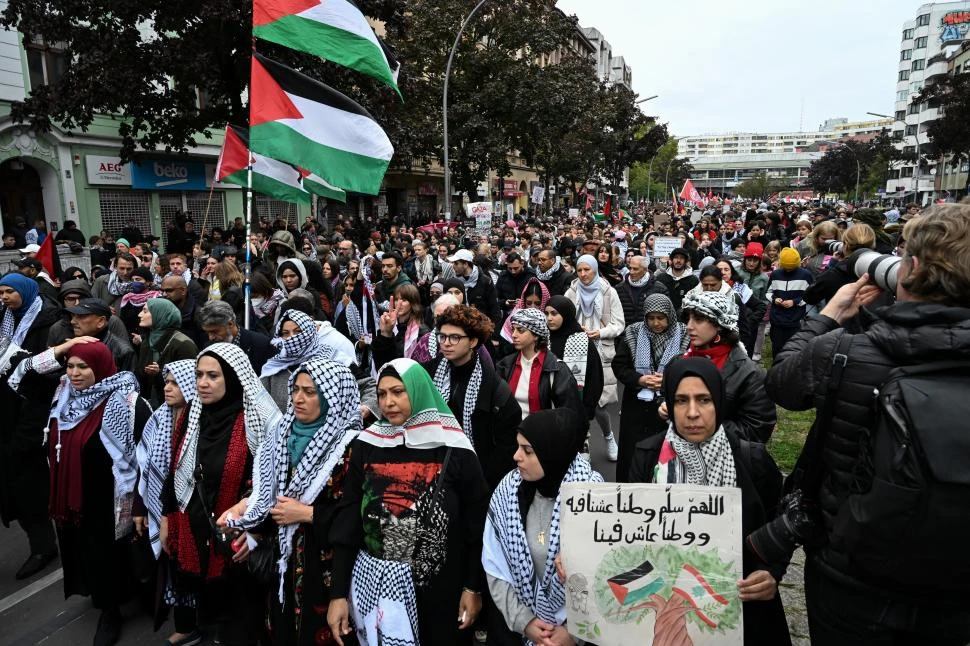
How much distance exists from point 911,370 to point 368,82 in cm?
1590

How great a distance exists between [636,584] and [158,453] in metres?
2.64

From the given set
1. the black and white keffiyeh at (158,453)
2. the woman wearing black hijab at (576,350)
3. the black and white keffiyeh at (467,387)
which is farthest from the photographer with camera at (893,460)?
the black and white keffiyeh at (158,453)

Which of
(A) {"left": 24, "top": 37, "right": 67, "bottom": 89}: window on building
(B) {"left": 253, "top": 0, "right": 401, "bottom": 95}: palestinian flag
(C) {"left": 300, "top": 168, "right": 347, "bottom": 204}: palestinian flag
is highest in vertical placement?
(A) {"left": 24, "top": 37, "right": 67, "bottom": 89}: window on building

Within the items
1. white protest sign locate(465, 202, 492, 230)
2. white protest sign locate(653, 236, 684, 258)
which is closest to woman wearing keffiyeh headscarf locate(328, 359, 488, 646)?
white protest sign locate(653, 236, 684, 258)

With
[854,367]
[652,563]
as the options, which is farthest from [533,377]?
[854,367]

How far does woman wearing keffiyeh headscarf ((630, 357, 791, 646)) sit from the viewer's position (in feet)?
8.13

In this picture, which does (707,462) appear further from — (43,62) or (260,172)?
(43,62)

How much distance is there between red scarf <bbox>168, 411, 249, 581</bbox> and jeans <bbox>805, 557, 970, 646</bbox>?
270cm

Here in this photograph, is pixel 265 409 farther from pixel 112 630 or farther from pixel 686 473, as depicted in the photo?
pixel 686 473

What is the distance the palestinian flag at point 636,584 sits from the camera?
2.23 meters

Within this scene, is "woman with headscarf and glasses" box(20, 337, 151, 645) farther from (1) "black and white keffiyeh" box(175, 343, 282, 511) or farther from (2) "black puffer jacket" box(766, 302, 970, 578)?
(2) "black puffer jacket" box(766, 302, 970, 578)

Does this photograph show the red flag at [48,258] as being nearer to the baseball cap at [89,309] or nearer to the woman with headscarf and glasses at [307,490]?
the baseball cap at [89,309]

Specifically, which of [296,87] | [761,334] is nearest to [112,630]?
[296,87]

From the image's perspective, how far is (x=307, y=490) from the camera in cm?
304
